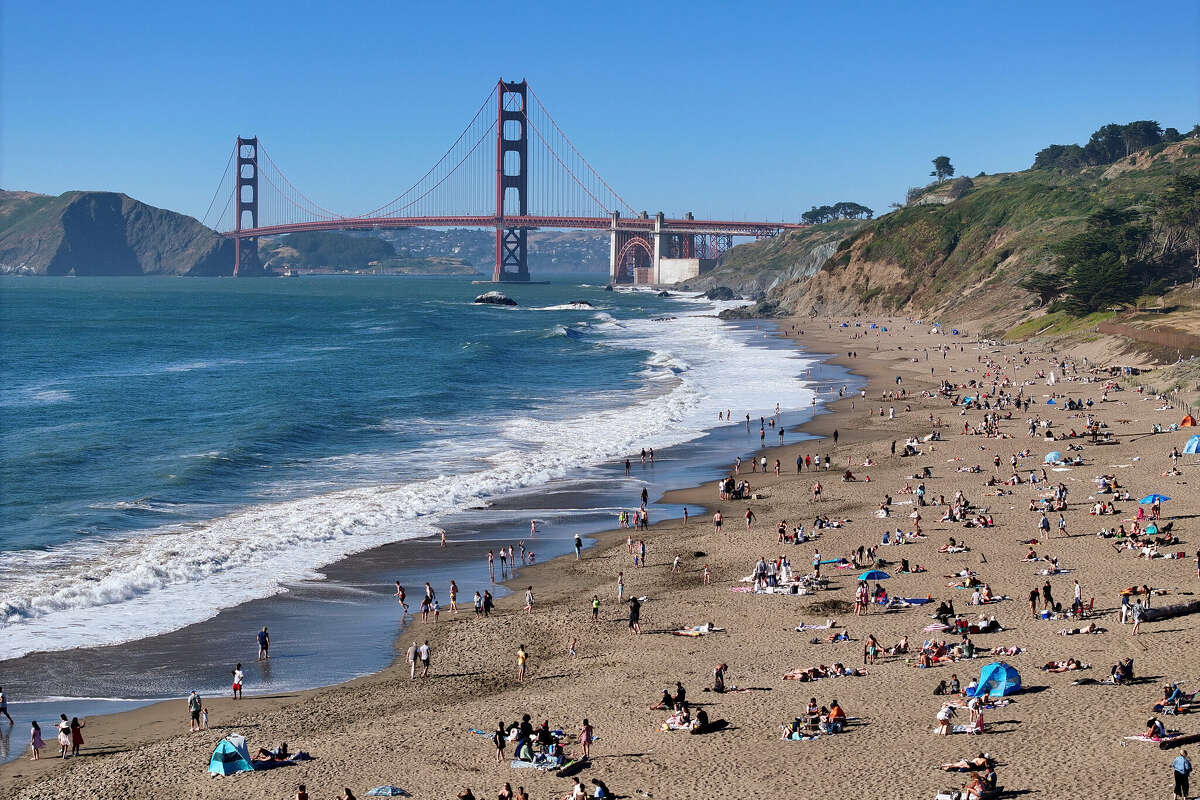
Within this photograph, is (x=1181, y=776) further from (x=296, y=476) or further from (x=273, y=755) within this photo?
(x=296, y=476)

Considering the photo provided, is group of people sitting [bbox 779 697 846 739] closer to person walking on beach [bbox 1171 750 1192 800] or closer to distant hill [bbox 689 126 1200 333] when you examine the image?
person walking on beach [bbox 1171 750 1192 800]

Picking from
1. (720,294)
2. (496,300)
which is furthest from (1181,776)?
(720,294)

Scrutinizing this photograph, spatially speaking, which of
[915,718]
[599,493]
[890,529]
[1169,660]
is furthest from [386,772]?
[599,493]

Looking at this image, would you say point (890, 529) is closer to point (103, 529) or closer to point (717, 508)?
point (717, 508)

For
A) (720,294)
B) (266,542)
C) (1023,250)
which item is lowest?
(266,542)

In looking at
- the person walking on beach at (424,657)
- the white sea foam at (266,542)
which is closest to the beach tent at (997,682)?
the person walking on beach at (424,657)

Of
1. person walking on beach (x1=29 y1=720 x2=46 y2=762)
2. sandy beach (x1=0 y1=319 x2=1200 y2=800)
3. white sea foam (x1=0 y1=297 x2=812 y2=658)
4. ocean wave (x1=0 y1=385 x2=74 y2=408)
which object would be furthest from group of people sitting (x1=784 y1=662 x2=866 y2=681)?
ocean wave (x1=0 y1=385 x2=74 y2=408)
